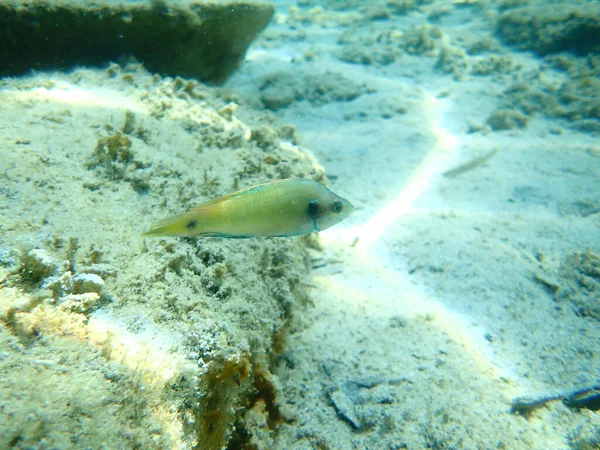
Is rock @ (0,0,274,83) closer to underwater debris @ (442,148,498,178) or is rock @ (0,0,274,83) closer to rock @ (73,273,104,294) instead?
rock @ (73,273,104,294)

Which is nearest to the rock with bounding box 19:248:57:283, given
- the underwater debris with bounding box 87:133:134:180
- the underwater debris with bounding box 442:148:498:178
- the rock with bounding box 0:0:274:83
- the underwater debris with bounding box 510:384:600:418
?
the underwater debris with bounding box 87:133:134:180

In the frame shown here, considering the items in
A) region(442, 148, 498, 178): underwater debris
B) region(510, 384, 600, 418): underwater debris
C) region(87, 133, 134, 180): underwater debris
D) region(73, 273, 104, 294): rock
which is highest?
region(87, 133, 134, 180): underwater debris

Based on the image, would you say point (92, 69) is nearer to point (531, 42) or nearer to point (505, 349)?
point (505, 349)

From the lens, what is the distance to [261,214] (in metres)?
1.71

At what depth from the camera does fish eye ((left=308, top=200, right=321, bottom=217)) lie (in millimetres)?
1831

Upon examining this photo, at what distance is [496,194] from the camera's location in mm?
5125

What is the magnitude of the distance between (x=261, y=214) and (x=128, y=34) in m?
4.73

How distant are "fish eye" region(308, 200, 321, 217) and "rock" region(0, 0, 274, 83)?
14.6ft

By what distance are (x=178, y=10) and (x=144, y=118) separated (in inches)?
99.9

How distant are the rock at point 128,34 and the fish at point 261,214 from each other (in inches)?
165

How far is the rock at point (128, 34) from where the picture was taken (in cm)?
419

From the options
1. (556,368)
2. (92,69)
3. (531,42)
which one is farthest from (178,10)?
(531,42)

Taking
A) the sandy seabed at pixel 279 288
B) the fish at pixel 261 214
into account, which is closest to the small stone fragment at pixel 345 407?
the sandy seabed at pixel 279 288

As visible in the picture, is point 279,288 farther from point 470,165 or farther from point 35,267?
point 470,165
